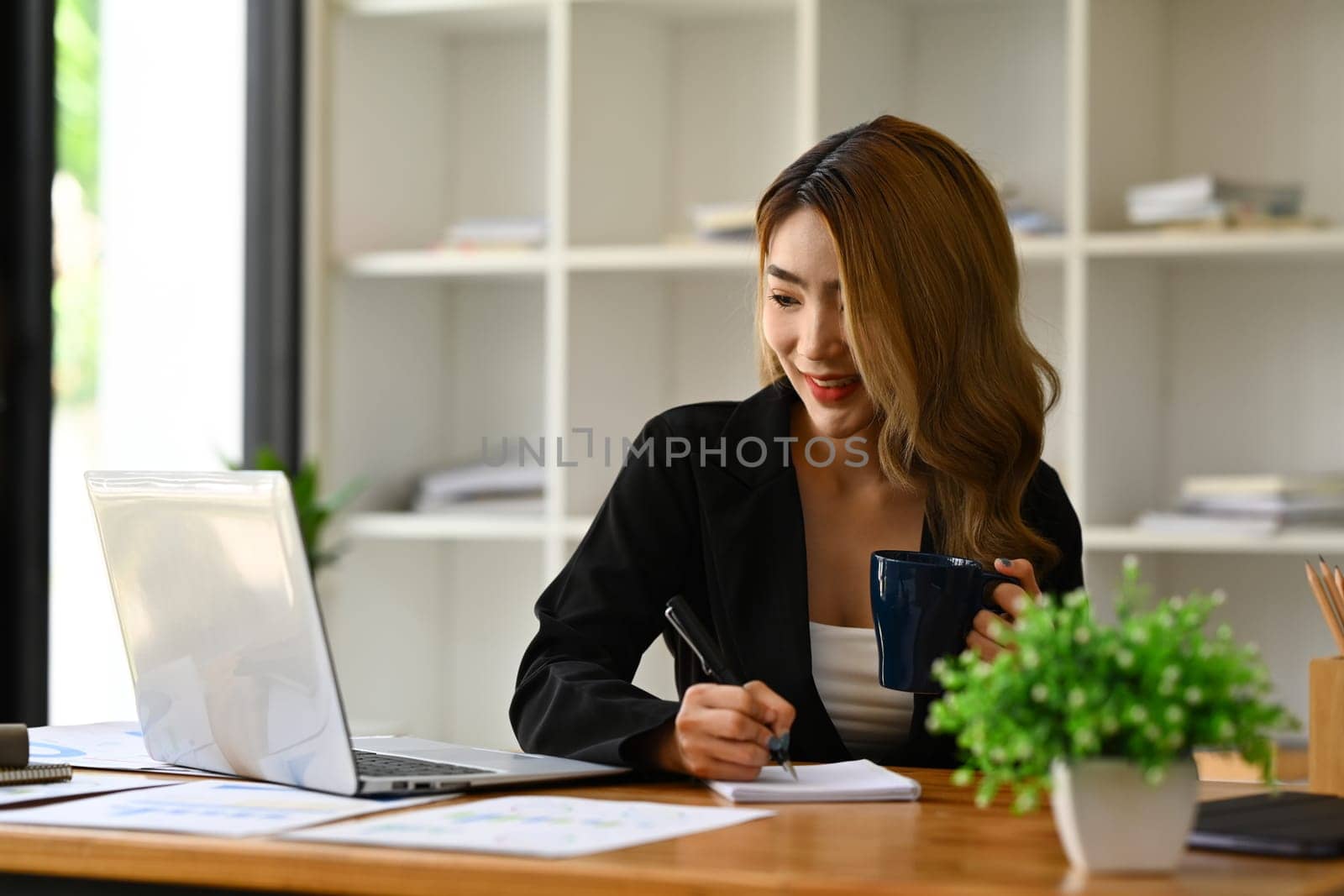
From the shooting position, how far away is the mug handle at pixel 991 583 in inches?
54.4

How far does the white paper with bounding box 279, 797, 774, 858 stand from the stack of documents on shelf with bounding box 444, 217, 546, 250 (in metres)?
2.04

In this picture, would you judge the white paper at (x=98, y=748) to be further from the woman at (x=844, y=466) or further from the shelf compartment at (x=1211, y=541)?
the shelf compartment at (x=1211, y=541)

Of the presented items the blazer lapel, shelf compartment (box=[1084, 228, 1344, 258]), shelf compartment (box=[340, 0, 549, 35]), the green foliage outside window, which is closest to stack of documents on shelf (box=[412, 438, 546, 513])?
shelf compartment (box=[340, 0, 549, 35])

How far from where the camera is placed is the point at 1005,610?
146cm

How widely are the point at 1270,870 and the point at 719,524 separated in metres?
0.91

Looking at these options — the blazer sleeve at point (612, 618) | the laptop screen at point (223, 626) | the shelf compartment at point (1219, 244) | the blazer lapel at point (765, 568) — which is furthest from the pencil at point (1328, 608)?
the shelf compartment at point (1219, 244)

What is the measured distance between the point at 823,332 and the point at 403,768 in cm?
71

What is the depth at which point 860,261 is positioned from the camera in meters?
1.80

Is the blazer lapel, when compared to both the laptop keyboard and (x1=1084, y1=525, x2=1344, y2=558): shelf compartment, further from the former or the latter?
(x1=1084, y1=525, x2=1344, y2=558): shelf compartment

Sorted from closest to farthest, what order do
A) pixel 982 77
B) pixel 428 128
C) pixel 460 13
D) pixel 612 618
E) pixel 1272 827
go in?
1. pixel 1272 827
2. pixel 612 618
3. pixel 982 77
4. pixel 460 13
5. pixel 428 128

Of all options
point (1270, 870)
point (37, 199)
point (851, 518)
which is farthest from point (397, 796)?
point (37, 199)

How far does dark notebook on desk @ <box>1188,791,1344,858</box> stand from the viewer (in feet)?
3.52

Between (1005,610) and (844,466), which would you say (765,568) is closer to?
(844,466)

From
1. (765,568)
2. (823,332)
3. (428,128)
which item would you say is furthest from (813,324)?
(428,128)
